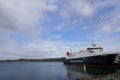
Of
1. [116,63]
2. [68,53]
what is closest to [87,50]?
[116,63]

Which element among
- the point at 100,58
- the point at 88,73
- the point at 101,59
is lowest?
the point at 88,73

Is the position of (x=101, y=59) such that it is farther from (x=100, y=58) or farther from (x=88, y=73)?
(x=88, y=73)

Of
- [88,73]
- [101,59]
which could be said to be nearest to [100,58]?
[101,59]

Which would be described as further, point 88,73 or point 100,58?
point 100,58

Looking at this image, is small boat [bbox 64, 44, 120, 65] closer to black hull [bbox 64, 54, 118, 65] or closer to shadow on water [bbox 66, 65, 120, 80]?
black hull [bbox 64, 54, 118, 65]

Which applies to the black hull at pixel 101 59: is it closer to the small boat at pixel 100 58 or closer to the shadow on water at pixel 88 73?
the small boat at pixel 100 58

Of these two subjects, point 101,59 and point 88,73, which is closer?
point 88,73

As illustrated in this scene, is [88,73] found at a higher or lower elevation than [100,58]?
lower

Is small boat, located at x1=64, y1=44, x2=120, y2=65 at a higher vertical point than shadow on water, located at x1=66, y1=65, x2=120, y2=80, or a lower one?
higher

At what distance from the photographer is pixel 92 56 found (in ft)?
196

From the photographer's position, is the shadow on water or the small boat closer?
the shadow on water

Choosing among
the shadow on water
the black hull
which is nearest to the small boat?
the black hull

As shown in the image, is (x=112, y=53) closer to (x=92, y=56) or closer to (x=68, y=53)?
(x=92, y=56)

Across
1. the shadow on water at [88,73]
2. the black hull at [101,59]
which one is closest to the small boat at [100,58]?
the black hull at [101,59]
